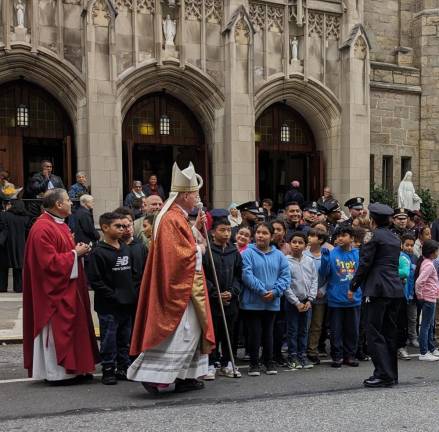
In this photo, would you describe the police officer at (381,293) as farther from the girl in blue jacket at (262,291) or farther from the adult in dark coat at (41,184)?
the adult in dark coat at (41,184)

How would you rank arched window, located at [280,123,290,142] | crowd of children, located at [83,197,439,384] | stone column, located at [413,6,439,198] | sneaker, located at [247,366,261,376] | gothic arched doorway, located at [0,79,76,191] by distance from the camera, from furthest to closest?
stone column, located at [413,6,439,198]
arched window, located at [280,123,290,142]
gothic arched doorway, located at [0,79,76,191]
sneaker, located at [247,366,261,376]
crowd of children, located at [83,197,439,384]

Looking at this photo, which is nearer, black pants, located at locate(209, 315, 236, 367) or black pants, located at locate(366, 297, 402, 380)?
black pants, located at locate(366, 297, 402, 380)

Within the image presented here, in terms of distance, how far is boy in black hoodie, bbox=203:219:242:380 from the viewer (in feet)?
21.6

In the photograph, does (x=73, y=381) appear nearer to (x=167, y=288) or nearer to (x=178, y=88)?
(x=167, y=288)

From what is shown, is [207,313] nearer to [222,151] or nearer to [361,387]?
[361,387]

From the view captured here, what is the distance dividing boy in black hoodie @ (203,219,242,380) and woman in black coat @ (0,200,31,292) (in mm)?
6205

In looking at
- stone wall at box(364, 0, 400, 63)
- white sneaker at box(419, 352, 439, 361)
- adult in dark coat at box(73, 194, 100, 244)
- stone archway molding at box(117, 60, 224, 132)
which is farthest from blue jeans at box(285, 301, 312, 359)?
stone wall at box(364, 0, 400, 63)

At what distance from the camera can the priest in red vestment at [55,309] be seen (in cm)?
616

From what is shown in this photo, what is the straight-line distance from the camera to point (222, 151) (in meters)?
16.9

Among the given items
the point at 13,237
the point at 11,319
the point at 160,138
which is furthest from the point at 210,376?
the point at 160,138

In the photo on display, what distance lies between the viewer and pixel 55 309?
20.4 ft

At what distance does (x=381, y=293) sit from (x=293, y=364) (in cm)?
143

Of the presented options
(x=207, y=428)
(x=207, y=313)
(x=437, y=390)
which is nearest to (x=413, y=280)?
(x=437, y=390)

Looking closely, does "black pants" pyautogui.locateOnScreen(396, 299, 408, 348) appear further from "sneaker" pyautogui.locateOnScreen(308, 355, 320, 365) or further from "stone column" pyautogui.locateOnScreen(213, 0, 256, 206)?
"stone column" pyautogui.locateOnScreen(213, 0, 256, 206)
